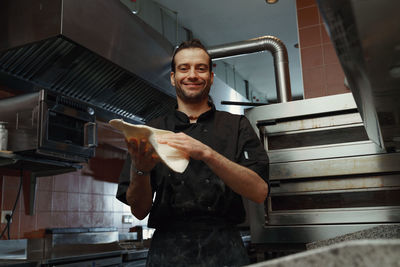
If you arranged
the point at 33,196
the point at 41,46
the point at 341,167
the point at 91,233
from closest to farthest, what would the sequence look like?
the point at 341,167, the point at 41,46, the point at 33,196, the point at 91,233

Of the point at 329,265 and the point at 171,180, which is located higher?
the point at 171,180

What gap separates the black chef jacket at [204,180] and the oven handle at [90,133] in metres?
1.39

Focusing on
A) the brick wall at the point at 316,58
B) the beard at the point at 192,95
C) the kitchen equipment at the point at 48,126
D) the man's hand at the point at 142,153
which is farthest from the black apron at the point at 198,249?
the brick wall at the point at 316,58

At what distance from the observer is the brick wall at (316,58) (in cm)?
322

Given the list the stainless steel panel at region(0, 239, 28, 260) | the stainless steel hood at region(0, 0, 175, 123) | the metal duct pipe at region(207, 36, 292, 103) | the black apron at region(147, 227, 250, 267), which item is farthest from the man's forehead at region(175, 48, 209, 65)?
the stainless steel panel at region(0, 239, 28, 260)

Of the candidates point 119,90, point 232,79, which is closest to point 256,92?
point 232,79

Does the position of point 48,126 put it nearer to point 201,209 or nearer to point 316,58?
point 201,209

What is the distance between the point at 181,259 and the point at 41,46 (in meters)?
1.72

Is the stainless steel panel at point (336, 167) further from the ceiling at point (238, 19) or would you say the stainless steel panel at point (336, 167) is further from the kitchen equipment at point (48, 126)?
the ceiling at point (238, 19)

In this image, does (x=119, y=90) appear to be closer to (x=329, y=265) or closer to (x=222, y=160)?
(x=222, y=160)

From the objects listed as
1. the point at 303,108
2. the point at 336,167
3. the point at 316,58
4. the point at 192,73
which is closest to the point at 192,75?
the point at 192,73

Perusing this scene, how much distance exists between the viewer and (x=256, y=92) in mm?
7992

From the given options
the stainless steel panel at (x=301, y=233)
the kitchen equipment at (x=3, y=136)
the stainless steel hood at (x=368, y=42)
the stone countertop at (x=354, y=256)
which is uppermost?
the kitchen equipment at (x=3, y=136)

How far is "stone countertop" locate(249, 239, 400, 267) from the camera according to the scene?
0.29 m
